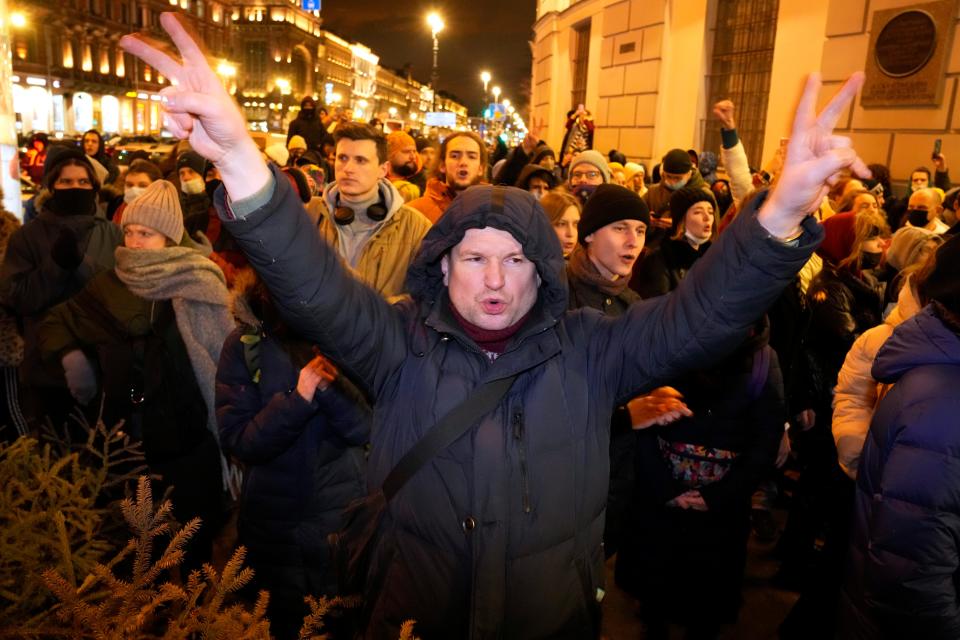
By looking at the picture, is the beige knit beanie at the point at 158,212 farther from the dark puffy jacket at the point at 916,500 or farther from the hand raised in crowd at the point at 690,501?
the dark puffy jacket at the point at 916,500

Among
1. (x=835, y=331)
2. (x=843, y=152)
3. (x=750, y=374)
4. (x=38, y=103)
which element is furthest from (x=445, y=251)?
(x=38, y=103)

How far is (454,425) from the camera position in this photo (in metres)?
1.92

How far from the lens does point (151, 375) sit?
362cm

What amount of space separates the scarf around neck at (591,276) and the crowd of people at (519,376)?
21 millimetres

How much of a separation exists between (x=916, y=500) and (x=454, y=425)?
1.38m

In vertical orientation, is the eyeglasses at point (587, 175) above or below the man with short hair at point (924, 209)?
above

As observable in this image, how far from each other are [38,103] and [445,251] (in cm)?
7941

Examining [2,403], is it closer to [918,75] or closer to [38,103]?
[918,75]

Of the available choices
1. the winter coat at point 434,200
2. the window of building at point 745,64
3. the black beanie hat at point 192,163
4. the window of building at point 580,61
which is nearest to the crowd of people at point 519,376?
the black beanie hat at point 192,163

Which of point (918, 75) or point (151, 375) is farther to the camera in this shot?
point (918, 75)

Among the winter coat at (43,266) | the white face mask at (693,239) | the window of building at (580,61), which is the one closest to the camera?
the winter coat at (43,266)

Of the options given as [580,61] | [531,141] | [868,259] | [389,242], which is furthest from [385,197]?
[580,61]

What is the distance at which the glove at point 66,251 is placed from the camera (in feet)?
15.1

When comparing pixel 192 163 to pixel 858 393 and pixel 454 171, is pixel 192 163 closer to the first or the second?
pixel 454 171
